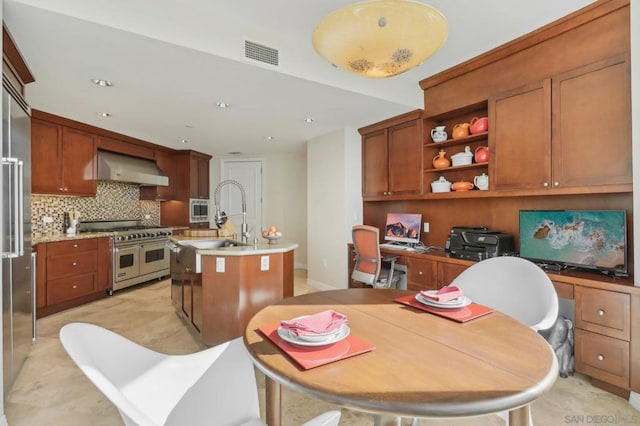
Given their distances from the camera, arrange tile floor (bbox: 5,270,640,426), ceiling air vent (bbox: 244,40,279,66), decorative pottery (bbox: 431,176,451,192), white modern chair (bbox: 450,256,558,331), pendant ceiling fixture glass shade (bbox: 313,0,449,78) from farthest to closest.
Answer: decorative pottery (bbox: 431,176,451,192), ceiling air vent (bbox: 244,40,279,66), tile floor (bbox: 5,270,640,426), white modern chair (bbox: 450,256,558,331), pendant ceiling fixture glass shade (bbox: 313,0,449,78)

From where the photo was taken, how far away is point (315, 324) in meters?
1.06

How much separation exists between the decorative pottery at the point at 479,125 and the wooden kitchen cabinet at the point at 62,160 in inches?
191

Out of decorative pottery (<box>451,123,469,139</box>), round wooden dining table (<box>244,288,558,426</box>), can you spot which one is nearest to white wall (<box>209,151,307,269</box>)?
decorative pottery (<box>451,123,469,139</box>)

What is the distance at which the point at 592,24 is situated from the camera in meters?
2.31

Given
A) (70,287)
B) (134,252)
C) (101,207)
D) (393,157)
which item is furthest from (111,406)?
(101,207)

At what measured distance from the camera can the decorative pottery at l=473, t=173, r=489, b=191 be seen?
121 inches

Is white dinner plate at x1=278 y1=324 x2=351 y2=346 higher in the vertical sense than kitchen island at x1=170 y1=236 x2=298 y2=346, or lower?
higher

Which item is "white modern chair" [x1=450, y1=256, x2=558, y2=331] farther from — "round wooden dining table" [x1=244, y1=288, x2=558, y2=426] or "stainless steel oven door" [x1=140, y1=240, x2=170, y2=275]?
"stainless steel oven door" [x1=140, y1=240, x2=170, y2=275]

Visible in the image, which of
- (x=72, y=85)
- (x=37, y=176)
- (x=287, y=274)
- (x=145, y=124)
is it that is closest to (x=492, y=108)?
(x=287, y=274)

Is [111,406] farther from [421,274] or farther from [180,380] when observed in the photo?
[421,274]

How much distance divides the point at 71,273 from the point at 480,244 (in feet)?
14.9

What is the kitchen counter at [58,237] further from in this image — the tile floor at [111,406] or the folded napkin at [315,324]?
the folded napkin at [315,324]

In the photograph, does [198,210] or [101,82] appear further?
[198,210]

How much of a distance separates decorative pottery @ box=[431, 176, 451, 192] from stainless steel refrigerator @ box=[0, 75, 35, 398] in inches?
137
